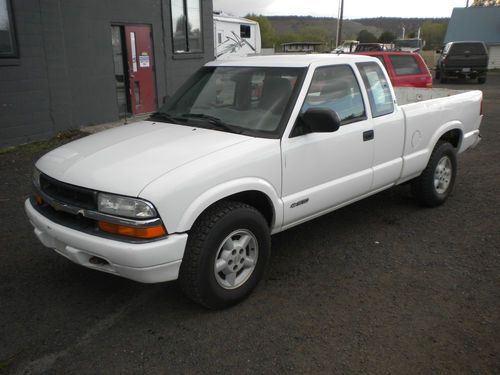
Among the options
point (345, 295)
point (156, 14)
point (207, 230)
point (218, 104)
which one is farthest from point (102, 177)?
point (156, 14)

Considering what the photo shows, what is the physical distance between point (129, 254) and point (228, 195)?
78 centimetres

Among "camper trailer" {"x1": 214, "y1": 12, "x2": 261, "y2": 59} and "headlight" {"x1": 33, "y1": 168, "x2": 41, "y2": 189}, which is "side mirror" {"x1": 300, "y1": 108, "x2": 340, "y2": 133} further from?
"camper trailer" {"x1": 214, "y1": 12, "x2": 261, "y2": 59}

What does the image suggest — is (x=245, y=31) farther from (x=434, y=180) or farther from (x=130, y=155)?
(x=130, y=155)

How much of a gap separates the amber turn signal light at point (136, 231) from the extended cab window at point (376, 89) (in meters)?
2.46

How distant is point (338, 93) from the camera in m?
4.23

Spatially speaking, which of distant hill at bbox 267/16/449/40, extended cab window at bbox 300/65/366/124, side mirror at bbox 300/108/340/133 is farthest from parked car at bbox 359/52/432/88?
distant hill at bbox 267/16/449/40

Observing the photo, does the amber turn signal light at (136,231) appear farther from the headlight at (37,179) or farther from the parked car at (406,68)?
the parked car at (406,68)

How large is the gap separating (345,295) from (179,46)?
33.9 feet

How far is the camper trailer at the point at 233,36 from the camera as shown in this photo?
20.4 m

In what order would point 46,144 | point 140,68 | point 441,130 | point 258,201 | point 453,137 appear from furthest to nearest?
point 140,68 → point 46,144 → point 453,137 → point 441,130 → point 258,201

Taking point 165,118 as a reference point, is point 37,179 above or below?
below

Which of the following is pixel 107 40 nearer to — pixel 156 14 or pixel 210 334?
pixel 156 14

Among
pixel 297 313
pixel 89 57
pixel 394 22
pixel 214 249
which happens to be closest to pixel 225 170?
pixel 214 249

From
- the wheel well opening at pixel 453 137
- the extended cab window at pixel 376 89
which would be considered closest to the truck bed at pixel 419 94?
the wheel well opening at pixel 453 137
